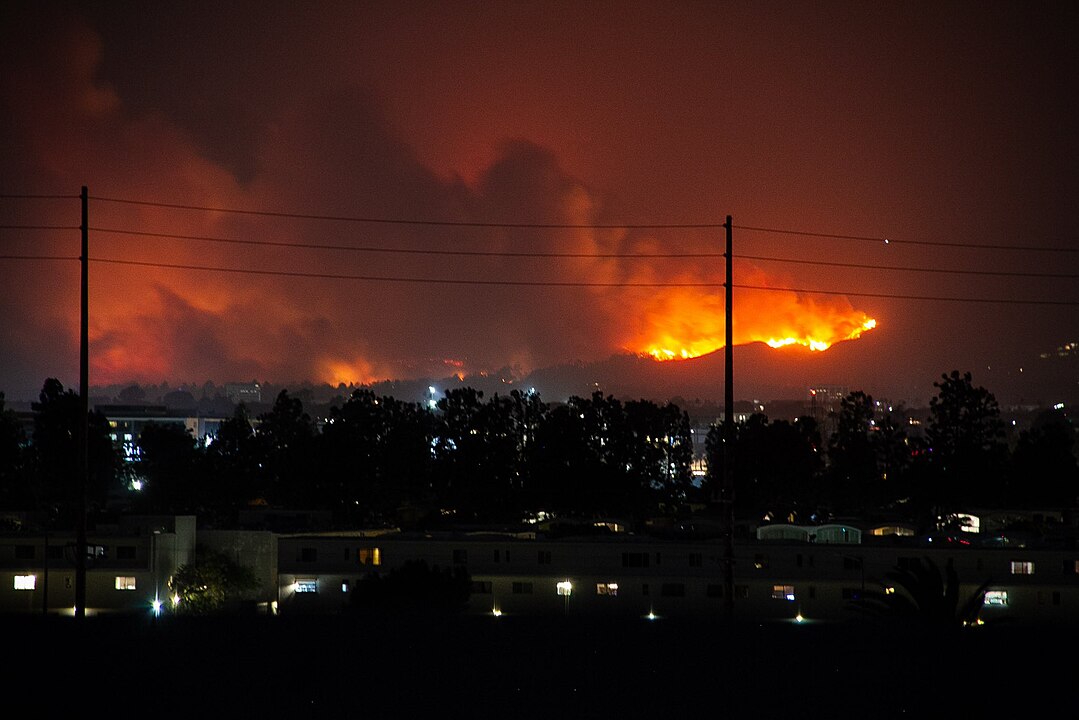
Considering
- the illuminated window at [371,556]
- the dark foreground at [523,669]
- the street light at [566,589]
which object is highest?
the dark foreground at [523,669]

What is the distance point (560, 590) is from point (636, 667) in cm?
2034

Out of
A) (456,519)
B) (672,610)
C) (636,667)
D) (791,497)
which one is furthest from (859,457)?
(636,667)

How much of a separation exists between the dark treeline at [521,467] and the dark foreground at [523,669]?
41.4 meters

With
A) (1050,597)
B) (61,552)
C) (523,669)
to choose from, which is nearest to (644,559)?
(1050,597)

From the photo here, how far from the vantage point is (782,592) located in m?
26.8

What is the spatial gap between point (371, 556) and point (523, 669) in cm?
2232

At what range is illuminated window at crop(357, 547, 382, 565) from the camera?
29.2m

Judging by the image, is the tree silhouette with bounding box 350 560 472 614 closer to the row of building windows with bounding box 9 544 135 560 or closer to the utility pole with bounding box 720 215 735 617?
the row of building windows with bounding box 9 544 135 560

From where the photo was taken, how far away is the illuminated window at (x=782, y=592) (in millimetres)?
26750

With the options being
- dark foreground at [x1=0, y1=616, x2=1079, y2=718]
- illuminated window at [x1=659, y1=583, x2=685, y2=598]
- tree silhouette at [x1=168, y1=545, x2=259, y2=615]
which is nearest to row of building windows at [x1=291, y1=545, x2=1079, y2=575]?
illuminated window at [x1=659, y1=583, x2=685, y2=598]

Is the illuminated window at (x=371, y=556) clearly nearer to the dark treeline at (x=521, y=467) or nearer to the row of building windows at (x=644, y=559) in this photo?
the row of building windows at (x=644, y=559)

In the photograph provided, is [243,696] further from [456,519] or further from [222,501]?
[222,501]

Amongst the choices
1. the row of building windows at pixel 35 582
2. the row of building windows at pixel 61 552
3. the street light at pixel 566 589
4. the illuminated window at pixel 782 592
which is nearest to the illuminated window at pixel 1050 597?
the illuminated window at pixel 782 592

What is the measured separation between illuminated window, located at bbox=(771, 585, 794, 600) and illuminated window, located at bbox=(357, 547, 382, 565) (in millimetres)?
9862
